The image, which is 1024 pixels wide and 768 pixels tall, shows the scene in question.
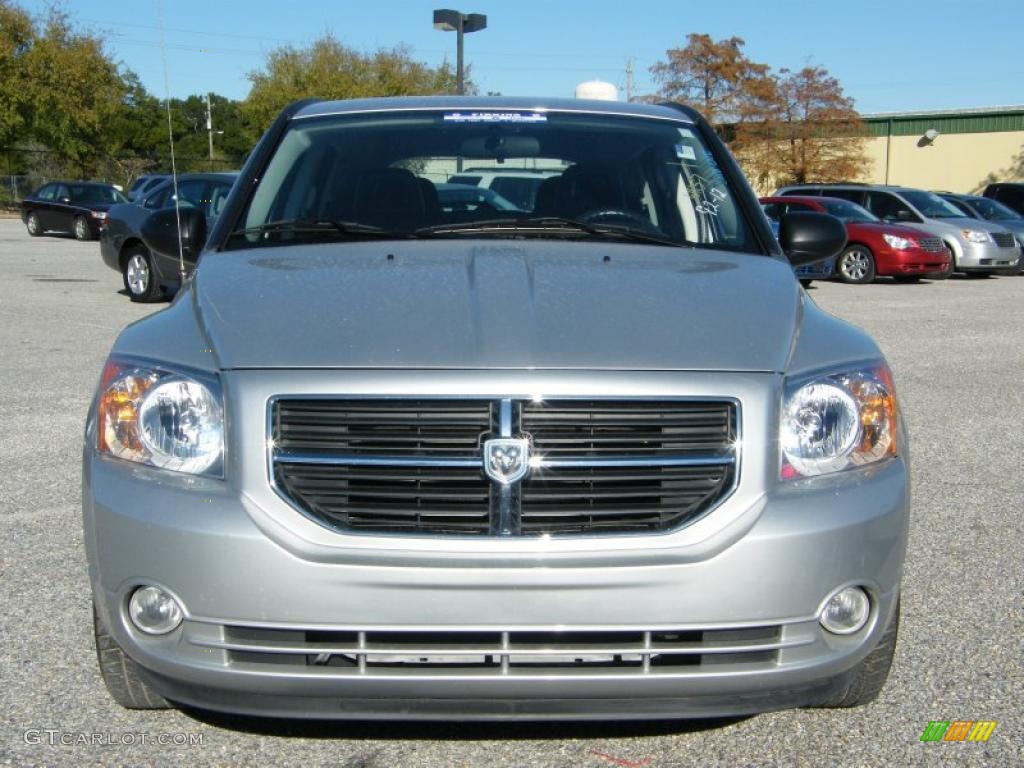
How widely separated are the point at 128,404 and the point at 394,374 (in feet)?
2.24

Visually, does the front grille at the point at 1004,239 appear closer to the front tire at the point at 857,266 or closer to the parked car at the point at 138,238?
the front tire at the point at 857,266

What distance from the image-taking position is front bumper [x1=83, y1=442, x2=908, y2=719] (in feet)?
8.41

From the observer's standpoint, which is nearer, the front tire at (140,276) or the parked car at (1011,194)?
the front tire at (140,276)

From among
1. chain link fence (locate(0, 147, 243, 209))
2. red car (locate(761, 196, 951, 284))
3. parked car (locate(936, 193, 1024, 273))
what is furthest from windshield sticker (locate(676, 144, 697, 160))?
chain link fence (locate(0, 147, 243, 209))

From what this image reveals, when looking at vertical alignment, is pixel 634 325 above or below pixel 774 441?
above

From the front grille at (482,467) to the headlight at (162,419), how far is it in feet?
0.57

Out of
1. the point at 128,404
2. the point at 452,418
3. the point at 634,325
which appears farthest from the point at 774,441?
the point at 128,404

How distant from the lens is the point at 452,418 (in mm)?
2654

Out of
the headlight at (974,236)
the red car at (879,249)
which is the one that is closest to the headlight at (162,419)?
the red car at (879,249)

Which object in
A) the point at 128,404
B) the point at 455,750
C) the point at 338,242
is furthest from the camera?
the point at 338,242

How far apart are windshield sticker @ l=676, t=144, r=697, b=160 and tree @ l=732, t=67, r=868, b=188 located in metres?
42.7

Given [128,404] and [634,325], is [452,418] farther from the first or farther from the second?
[128,404]

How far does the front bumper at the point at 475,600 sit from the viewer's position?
8.41 feet

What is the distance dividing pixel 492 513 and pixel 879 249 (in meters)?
18.1
